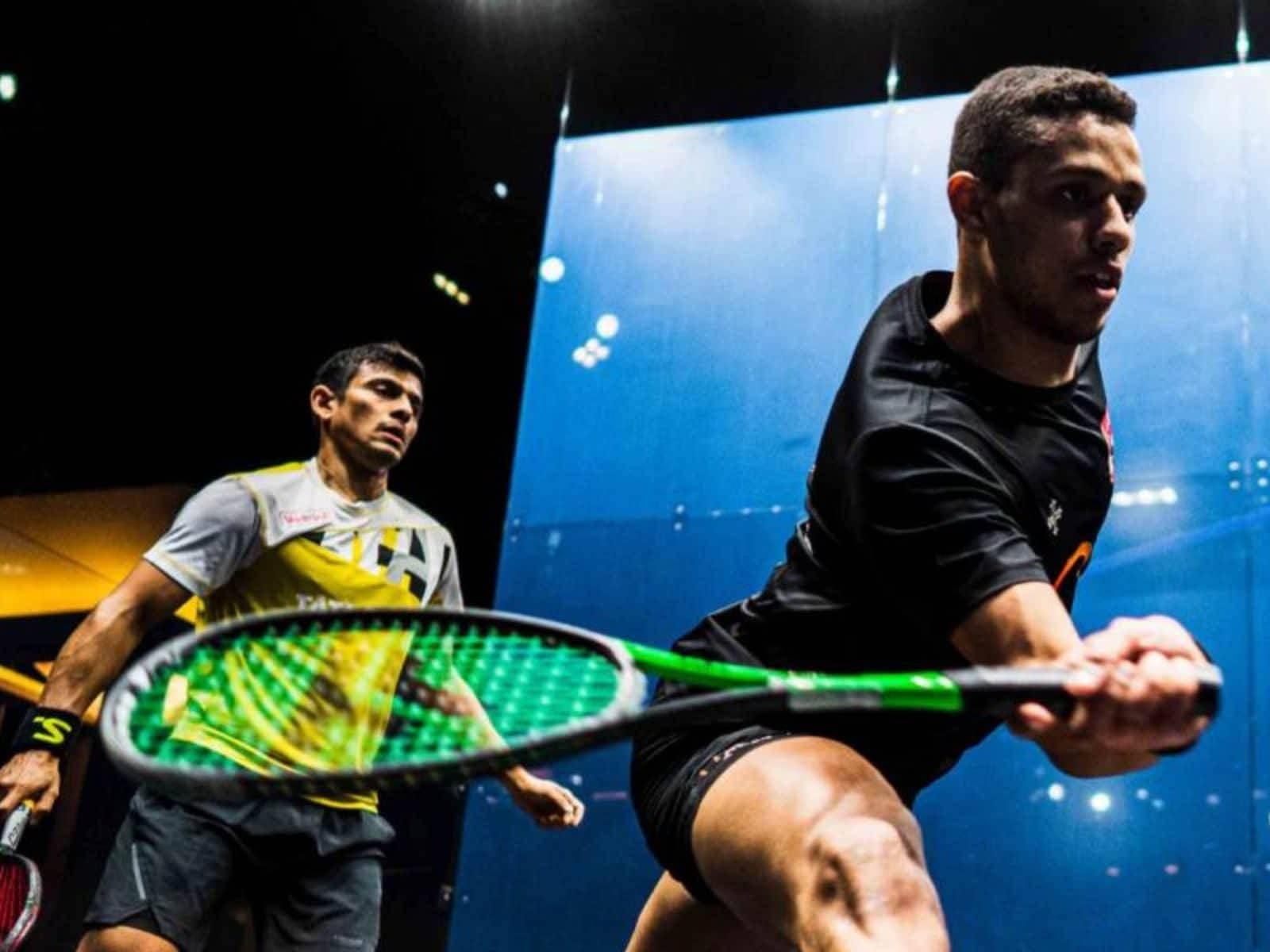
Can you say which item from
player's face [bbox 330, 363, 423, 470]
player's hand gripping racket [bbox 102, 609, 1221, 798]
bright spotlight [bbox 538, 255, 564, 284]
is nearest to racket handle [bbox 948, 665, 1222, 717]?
player's hand gripping racket [bbox 102, 609, 1221, 798]

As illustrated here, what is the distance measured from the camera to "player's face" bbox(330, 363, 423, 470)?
10.3 feet

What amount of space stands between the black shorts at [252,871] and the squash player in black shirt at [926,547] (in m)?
0.96

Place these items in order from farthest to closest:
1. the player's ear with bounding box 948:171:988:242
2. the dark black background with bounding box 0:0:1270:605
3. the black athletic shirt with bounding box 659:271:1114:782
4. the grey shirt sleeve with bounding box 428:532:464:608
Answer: the dark black background with bounding box 0:0:1270:605 < the grey shirt sleeve with bounding box 428:532:464:608 < the player's ear with bounding box 948:171:988:242 < the black athletic shirt with bounding box 659:271:1114:782

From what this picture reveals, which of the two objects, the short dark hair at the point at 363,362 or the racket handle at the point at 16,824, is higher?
the short dark hair at the point at 363,362

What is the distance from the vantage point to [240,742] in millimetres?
2629

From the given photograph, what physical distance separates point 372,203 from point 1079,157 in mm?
Result: 4072

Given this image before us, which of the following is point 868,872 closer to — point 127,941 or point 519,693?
point 519,693

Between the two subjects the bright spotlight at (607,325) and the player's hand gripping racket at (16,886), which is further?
the bright spotlight at (607,325)

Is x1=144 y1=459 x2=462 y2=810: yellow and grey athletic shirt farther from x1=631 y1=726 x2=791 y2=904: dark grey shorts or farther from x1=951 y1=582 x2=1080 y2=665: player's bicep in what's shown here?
x1=951 y1=582 x2=1080 y2=665: player's bicep

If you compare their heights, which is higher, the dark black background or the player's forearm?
the dark black background

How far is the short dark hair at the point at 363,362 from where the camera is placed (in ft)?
10.7

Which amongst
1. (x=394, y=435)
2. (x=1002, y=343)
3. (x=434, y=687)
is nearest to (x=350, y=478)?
(x=394, y=435)

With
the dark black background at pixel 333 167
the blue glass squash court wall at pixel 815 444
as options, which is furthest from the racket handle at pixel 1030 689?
the dark black background at pixel 333 167

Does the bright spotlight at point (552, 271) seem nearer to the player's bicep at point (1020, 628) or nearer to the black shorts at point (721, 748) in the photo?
the black shorts at point (721, 748)
